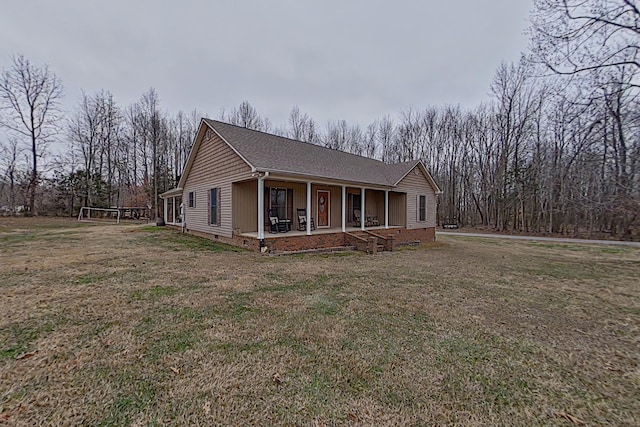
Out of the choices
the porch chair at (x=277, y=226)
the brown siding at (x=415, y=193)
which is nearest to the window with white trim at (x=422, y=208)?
the brown siding at (x=415, y=193)

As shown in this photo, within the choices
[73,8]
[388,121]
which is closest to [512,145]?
[388,121]

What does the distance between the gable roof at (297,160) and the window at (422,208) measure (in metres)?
1.21

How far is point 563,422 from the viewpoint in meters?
2.00

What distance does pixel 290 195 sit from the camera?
37.7ft

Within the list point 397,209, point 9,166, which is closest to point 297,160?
point 397,209

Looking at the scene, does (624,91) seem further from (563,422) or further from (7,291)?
(7,291)

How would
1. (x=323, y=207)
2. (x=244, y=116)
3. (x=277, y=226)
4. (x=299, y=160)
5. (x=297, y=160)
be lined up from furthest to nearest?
(x=244, y=116), (x=323, y=207), (x=299, y=160), (x=297, y=160), (x=277, y=226)

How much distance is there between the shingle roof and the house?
0.03 metres

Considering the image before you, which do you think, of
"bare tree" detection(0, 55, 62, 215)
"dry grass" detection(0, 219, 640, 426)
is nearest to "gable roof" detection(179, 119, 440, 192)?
"dry grass" detection(0, 219, 640, 426)

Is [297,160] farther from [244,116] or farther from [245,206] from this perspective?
[244,116]

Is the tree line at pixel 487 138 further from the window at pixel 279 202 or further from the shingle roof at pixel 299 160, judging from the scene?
the window at pixel 279 202

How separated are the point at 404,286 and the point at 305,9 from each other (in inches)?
503

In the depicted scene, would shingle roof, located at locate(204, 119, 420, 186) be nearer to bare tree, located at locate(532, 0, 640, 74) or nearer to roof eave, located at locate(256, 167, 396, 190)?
roof eave, located at locate(256, 167, 396, 190)

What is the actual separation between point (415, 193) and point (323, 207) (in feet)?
17.5
